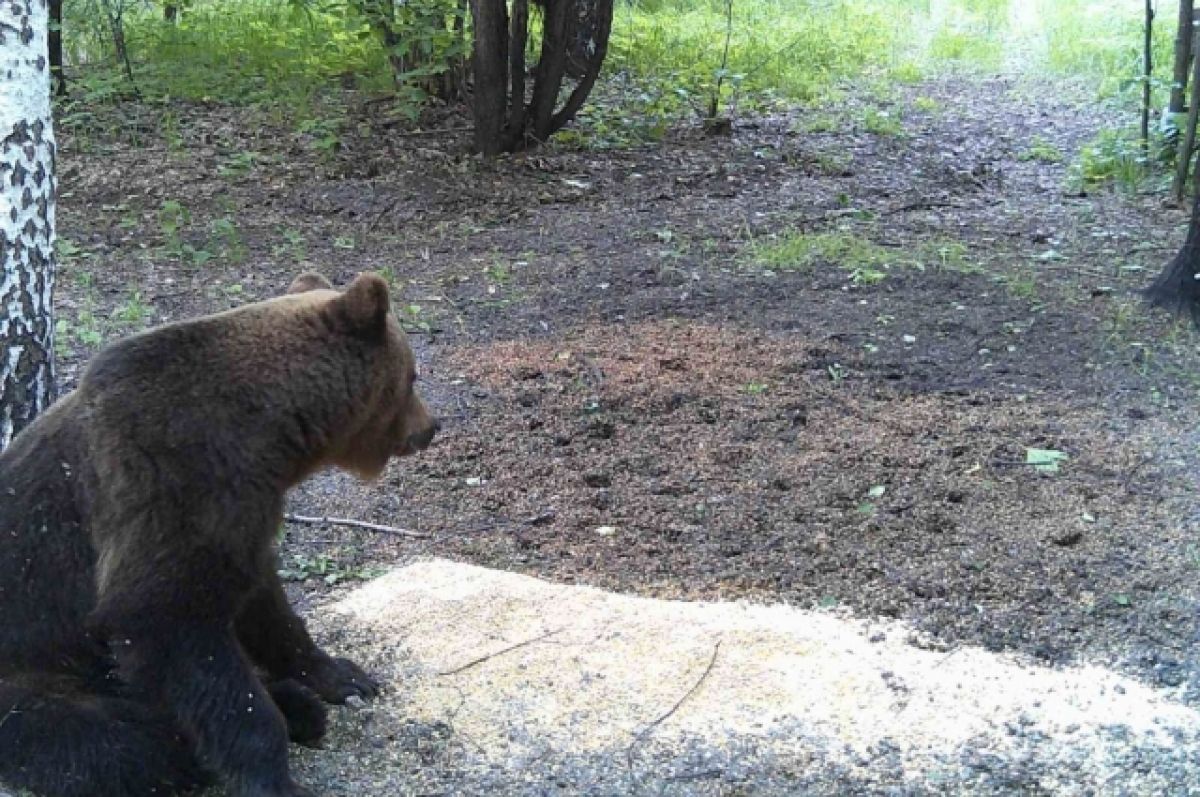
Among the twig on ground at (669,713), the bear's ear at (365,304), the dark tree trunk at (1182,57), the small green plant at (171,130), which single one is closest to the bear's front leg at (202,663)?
the bear's ear at (365,304)

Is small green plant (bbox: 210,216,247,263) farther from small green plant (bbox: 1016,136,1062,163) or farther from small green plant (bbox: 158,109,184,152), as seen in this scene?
small green plant (bbox: 1016,136,1062,163)

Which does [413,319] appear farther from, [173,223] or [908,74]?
[908,74]

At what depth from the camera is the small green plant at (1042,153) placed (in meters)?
10.9

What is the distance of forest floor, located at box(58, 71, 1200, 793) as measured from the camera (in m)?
4.71

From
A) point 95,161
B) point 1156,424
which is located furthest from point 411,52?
point 1156,424

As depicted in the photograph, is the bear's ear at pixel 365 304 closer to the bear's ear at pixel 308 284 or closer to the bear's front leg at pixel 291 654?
the bear's ear at pixel 308 284

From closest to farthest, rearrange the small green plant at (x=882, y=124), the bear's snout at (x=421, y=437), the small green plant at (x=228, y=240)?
the bear's snout at (x=421, y=437)
the small green plant at (x=228, y=240)
the small green plant at (x=882, y=124)

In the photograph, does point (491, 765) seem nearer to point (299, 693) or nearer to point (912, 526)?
point (299, 693)

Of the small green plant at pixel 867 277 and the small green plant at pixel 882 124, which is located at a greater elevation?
the small green plant at pixel 882 124

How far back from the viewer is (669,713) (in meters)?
3.79

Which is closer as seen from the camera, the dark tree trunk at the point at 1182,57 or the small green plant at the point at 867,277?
the small green plant at the point at 867,277

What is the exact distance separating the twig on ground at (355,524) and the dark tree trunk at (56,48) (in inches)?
285

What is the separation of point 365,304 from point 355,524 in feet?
6.14

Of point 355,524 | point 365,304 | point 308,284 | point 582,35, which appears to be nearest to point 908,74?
point 582,35
